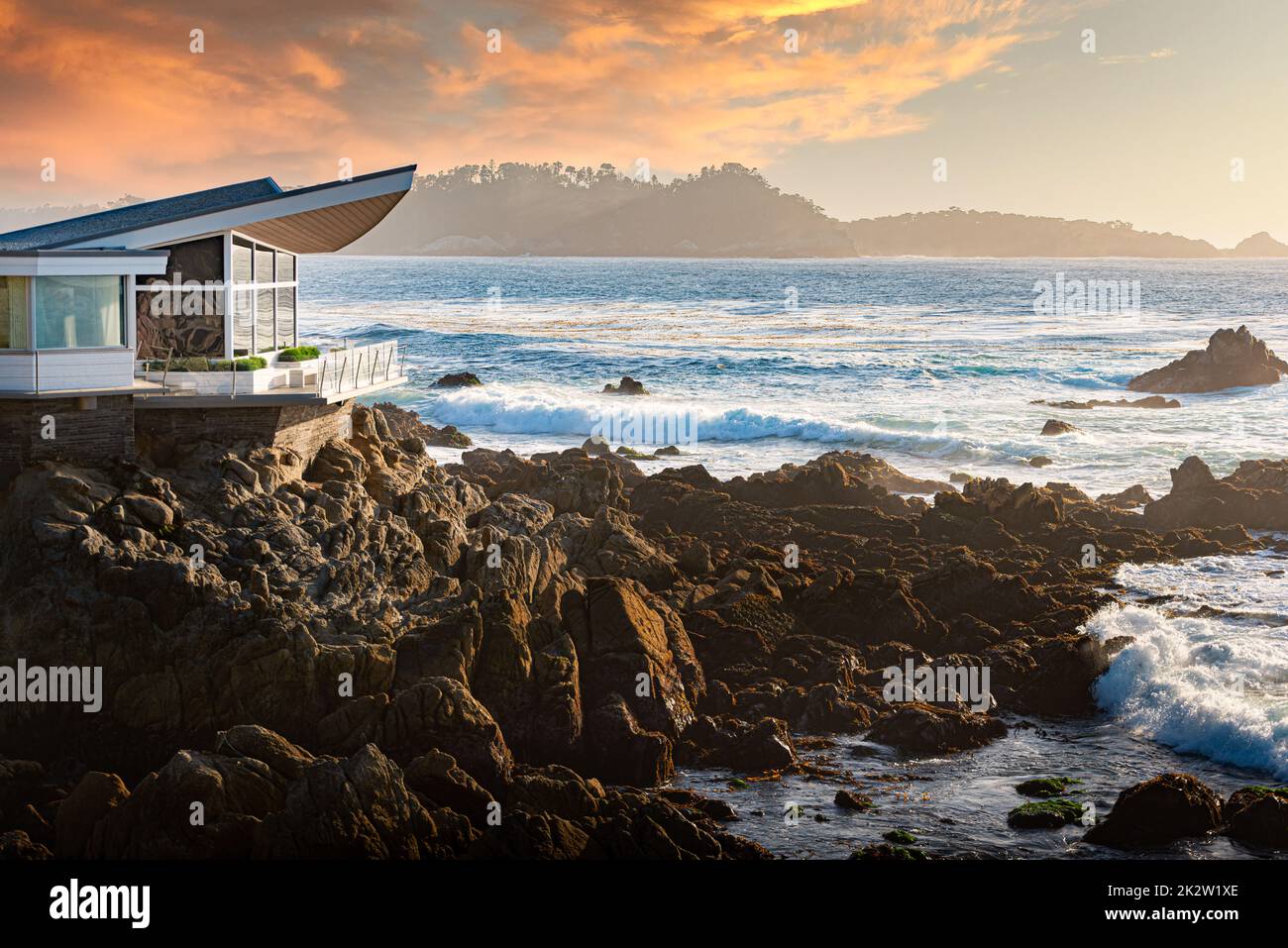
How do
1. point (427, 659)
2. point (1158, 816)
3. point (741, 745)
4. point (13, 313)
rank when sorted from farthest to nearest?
point (13, 313) → point (741, 745) → point (427, 659) → point (1158, 816)

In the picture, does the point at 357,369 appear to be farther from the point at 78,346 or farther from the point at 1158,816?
the point at 1158,816

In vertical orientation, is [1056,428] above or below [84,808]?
above

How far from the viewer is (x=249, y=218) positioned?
18.6 metres

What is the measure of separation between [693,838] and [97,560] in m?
7.39

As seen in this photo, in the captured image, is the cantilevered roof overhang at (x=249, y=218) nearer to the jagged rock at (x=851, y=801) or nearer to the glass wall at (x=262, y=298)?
the glass wall at (x=262, y=298)

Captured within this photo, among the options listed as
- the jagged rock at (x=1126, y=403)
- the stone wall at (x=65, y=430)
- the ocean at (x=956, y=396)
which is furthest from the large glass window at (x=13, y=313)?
the jagged rock at (x=1126, y=403)

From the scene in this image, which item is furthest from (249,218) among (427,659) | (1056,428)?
(1056,428)

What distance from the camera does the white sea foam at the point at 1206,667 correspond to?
15.7m

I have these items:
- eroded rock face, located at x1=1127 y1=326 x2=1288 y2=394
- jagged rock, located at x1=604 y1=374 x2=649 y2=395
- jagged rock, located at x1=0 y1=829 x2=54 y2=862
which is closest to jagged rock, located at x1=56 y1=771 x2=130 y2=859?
jagged rock, located at x1=0 y1=829 x2=54 y2=862

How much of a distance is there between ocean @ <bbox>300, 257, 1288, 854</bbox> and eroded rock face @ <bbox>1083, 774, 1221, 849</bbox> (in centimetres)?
110

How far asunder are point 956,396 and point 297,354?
34.4 metres

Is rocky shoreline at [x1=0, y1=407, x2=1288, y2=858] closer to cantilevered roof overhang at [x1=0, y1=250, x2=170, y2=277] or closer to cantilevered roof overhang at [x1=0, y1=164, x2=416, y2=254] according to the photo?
cantilevered roof overhang at [x1=0, y1=250, x2=170, y2=277]
